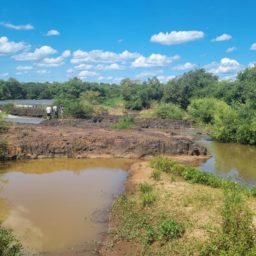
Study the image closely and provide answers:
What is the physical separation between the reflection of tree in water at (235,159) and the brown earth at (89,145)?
1.86 meters

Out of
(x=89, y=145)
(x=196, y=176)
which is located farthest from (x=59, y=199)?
(x=89, y=145)

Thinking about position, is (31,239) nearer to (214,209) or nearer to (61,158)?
(214,209)

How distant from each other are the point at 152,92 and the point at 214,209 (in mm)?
53748

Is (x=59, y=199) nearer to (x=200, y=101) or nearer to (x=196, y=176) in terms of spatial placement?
(x=196, y=176)

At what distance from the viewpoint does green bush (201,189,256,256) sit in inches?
349

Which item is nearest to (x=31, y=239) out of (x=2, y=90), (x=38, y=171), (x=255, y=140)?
(x=38, y=171)

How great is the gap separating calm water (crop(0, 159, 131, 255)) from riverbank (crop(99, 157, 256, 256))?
33.4 inches

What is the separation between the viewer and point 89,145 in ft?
87.8

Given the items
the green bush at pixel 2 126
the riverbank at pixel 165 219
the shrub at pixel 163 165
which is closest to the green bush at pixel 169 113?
the green bush at pixel 2 126

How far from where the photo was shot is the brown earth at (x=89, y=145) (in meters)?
→ 25.9

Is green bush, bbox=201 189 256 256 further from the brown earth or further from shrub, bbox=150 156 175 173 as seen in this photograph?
the brown earth

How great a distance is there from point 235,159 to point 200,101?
65.5 feet

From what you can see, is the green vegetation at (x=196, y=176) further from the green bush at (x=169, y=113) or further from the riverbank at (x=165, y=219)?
the green bush at (x=169, y=113)

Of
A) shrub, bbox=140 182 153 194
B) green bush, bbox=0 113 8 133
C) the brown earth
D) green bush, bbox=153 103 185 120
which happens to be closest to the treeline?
green bush, bbox=153 103 185 120
